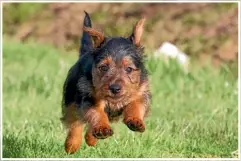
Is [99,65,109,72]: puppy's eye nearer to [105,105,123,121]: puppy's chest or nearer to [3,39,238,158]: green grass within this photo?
[105,105,123,121]: puppy's chest

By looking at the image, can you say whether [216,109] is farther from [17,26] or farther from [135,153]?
[17,26]

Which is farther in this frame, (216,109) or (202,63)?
(202,63)

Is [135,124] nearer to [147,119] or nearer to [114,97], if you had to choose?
[114,97]


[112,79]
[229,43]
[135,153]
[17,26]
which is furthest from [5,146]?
[17,26]

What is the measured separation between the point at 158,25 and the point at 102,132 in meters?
8.55

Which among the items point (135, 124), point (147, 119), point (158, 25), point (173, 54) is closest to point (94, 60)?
point (135, 124)

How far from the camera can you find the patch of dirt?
13.6 m

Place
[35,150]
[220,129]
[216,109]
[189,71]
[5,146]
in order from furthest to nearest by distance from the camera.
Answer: [189,71]
[216,109]
[220,129]
[5,146]
[35,150]

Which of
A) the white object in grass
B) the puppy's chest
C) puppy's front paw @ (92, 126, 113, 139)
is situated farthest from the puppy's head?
the white object in grass

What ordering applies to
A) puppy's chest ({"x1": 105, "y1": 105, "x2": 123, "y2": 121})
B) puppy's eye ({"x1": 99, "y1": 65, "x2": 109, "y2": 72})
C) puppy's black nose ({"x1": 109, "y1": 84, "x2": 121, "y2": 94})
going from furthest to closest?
puppy's chest ({"x1": 105, "y1": 105, "x2": 123, "y2": 121}), puppy's eye ({"x1": 99, "y1": 65, "x2": 109, "y2": 72}), puppy's black nose ({"x1": 109, "y1": 84, "x2": 121, "y2": 94})

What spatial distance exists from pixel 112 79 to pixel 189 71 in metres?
5.70

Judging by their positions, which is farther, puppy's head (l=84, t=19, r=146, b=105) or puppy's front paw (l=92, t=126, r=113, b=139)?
puppy's head (l=84, t=19, r=146, b=105)

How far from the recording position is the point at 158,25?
14258mm

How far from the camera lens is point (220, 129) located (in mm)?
8125
